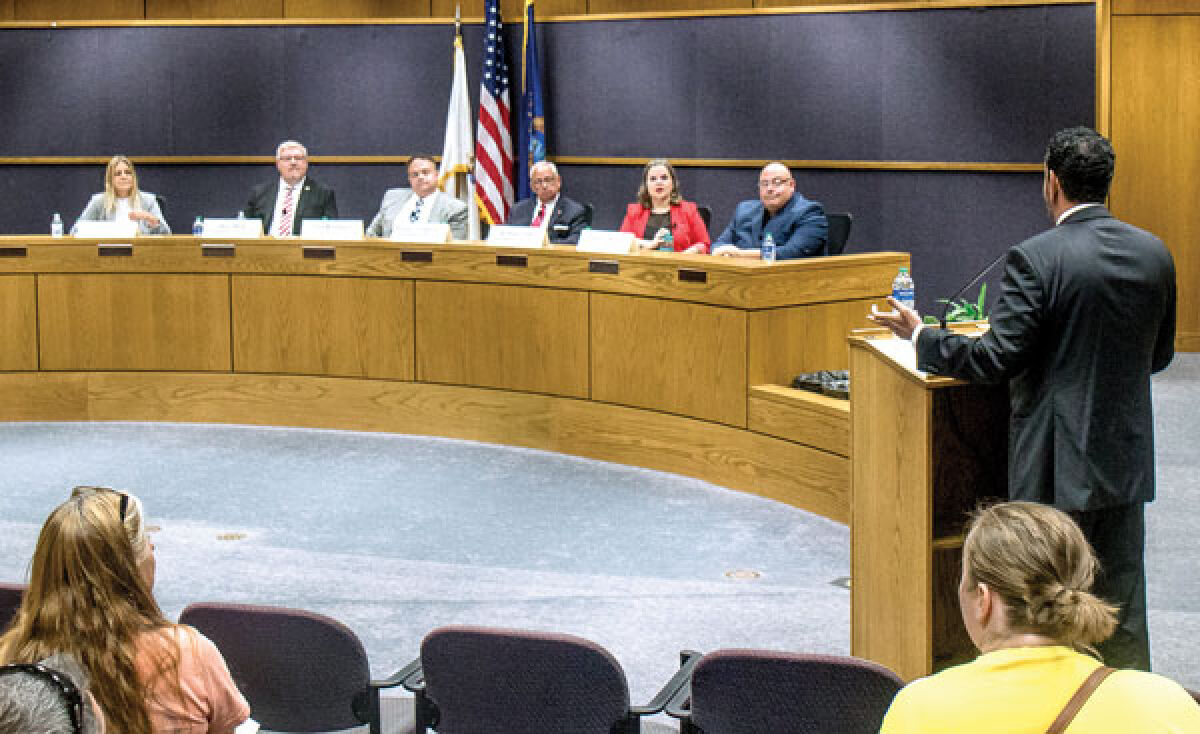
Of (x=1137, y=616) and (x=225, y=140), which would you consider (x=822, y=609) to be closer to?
(x=1137, y=616)

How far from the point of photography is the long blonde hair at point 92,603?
2299mm

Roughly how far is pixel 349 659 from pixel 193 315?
567 centimetres

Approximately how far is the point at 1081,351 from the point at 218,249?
5893 millimetres

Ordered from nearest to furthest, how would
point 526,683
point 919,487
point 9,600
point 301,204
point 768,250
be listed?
point 526,683
point 9,600
point 919,487
point 768,250
point 301,204

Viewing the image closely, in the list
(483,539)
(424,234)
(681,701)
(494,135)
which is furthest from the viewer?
(494,135)

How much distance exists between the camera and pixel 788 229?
7250 mm

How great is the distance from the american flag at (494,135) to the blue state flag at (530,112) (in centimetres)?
10

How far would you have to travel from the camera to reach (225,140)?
36.5ft

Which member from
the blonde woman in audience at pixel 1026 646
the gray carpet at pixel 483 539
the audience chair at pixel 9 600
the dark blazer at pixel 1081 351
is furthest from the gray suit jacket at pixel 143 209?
the blonde woman in audience at pixel 1026 646

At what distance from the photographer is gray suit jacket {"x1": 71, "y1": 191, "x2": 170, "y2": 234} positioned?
876 centimetres

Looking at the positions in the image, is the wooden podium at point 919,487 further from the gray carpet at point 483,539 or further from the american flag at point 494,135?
the american flag at point 494,135

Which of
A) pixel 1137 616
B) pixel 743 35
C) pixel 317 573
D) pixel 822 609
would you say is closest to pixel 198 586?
pixel 317 573

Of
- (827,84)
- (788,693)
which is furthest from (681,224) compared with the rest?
(788,693)

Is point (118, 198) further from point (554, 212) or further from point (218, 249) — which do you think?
point (554, 212)
